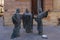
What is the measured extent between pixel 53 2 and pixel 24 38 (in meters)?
5.88

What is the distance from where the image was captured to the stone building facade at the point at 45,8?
1588 cm

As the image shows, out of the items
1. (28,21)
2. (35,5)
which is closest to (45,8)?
(35,5)

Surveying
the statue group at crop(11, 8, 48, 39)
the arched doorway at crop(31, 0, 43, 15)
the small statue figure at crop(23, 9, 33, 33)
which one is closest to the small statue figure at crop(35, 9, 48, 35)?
the statue group at crop(11, 8, 48, 39)

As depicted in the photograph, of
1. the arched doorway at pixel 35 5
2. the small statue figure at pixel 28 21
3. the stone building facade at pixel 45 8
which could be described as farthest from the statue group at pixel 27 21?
the arched doorway at pixel 35 5

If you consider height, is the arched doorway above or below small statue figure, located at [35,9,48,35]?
above

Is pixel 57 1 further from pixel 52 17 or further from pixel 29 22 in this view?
pixel 29 22

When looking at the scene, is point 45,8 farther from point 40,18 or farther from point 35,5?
point 40,18

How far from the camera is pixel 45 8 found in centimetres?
1608

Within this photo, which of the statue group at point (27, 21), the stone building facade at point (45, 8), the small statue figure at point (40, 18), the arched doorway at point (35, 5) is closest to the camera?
the statue group at point (27, 21)

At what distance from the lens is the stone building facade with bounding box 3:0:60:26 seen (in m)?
15.9

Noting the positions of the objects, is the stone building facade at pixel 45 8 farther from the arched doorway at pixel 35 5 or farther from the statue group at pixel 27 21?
the statue group at pixel 27 21

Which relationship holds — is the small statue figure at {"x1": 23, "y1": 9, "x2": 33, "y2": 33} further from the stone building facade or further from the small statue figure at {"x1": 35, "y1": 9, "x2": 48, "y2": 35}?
the stone building facade

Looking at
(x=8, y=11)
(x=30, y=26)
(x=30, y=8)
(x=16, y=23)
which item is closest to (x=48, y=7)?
(x=30, y=8)

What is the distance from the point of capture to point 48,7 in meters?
16.0
